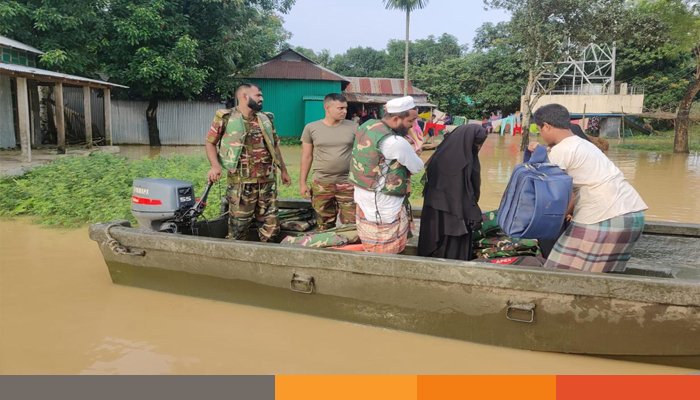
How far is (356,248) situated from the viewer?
4.15 meters

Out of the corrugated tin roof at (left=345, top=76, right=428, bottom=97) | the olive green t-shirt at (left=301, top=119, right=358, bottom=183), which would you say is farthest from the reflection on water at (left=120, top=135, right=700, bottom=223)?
the corrugated tin roof at (left=345, top=76, right=428, bottom=97)

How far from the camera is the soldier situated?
4926mm

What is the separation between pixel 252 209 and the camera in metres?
4.85

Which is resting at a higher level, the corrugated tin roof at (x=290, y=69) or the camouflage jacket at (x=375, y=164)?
the corrugated tin roof at (x=290, y=69)

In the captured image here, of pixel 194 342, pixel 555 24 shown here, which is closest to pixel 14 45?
pixel 194 342

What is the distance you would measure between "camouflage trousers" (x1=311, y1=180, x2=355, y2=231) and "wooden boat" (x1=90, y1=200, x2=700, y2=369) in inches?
27.7

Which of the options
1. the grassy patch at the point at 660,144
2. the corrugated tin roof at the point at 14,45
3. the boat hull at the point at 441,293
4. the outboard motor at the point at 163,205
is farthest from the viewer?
the grassy patch at the point at 660,144

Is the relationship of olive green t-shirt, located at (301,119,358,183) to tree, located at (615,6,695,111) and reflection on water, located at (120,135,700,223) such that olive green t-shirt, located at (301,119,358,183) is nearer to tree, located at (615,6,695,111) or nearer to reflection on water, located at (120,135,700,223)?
reflection on water, located at (120,135,700,223)

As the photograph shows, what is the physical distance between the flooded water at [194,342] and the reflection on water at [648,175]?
500 centimetres

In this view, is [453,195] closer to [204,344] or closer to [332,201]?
[332,201]

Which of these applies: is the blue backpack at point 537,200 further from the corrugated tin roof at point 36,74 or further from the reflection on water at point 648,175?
the corrugated tin roof at point 36,74

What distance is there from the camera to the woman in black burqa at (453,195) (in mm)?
3779

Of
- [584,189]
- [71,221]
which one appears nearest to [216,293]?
[584,189]

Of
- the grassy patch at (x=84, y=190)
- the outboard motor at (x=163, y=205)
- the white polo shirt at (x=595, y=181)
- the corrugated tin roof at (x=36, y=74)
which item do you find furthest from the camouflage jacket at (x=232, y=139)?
the corrugated tin roof at (x=36, y=74)
